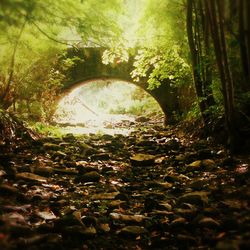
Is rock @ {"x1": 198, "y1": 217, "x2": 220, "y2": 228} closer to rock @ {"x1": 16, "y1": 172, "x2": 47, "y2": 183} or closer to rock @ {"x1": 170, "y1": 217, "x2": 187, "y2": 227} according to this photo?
rock @ {"x1": 170, "y1": 217, "x2": 187, "y2": 227}

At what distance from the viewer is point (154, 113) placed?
64.5ft

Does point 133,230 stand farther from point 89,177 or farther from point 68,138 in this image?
point 68,138

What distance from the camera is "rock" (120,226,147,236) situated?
3.16m

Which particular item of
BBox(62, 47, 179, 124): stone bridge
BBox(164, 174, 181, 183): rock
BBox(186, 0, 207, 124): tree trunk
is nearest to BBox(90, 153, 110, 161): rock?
BBox(164, 174, 181, 183): rock

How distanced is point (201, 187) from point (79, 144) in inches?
162

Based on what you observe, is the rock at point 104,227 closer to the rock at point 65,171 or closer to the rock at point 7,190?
the rock at point 7,190

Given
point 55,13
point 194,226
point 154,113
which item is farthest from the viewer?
point 154,113

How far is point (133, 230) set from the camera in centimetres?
320

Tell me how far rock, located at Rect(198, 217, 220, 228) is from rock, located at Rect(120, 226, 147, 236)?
1.69 ft

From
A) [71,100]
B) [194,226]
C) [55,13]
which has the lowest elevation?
[194,226]

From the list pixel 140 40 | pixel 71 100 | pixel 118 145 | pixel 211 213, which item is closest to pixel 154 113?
pixel 71 100

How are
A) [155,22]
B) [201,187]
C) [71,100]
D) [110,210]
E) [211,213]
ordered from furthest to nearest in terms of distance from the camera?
[71,100]
[155,22]
[201,187]
[110,210]
[211,213]

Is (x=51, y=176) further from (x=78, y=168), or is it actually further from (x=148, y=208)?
(x=148, y=208)

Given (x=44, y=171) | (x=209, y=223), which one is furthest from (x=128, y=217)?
(x=44, y=171)
